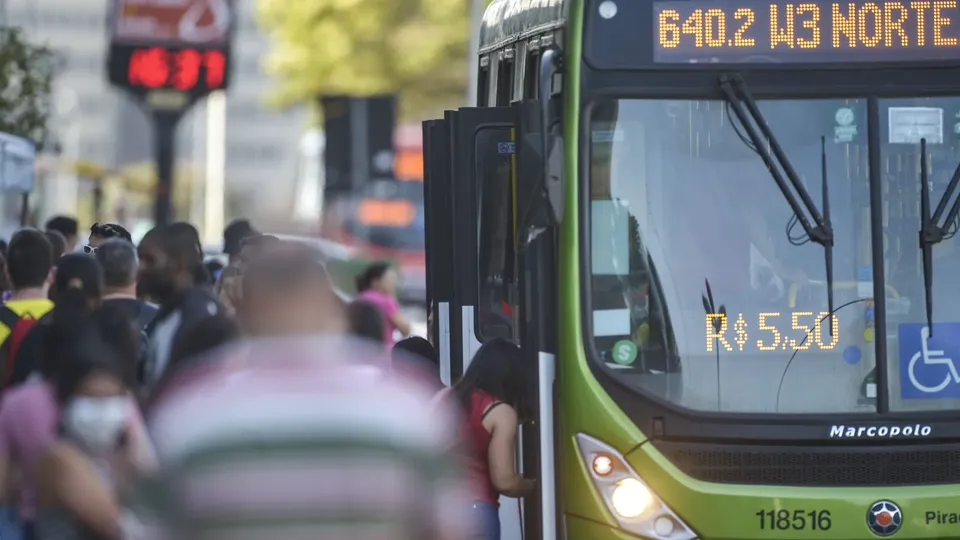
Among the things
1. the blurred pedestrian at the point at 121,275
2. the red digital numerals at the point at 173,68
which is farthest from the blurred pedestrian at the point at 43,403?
the red digital numerals at the point at 173,68

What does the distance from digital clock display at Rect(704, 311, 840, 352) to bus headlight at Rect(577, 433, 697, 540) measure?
1.80 feet

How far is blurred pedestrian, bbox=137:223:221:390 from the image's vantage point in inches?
285

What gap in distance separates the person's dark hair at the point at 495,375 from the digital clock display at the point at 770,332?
0.71 metres

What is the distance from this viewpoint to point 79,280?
23.1 ft

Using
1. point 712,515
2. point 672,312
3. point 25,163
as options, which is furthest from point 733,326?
point 25,163

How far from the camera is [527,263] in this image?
7742 mm

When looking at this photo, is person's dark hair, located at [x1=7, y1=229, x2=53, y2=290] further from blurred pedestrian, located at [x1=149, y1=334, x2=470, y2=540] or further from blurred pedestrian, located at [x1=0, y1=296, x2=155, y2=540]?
blurred pedestrian, located at [x1=149, y1=334, x2=470, y2=540]

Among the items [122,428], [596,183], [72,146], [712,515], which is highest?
[72,146]

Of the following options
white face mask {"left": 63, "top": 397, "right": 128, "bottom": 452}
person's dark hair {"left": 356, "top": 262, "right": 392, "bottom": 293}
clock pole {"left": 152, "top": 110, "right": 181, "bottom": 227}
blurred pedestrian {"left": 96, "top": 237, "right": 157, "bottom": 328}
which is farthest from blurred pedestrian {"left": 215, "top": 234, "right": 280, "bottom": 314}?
clock pole {"left": 152, "top": 110, "right": 181, "bottom": 227}

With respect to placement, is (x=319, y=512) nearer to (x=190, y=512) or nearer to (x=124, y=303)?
(x=190, y=512)

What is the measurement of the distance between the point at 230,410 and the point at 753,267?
154 inches

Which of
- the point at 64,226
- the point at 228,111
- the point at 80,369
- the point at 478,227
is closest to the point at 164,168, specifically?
the point at 64,226

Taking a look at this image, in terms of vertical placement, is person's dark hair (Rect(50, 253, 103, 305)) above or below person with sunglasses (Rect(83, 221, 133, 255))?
below

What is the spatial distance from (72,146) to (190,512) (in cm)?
7654
